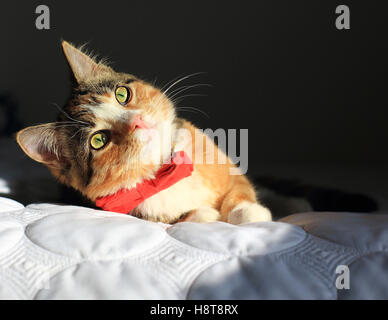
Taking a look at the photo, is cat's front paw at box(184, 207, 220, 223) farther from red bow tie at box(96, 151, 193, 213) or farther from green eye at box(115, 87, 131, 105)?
green eye at box(115, 87, 131, 105)

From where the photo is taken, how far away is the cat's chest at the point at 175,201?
1.20 m

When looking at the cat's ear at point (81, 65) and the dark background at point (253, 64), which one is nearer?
the cat's ear at point (81, 65)

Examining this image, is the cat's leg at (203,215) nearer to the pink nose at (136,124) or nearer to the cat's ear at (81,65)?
the pink nose at (136,124)

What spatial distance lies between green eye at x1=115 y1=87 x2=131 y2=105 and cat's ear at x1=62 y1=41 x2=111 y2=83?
0.21 m

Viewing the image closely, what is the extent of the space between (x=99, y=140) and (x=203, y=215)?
42 centimetres

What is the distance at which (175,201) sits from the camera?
1.21 m

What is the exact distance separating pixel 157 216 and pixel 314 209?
70cm

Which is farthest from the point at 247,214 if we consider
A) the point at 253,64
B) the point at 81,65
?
the point at 253,64

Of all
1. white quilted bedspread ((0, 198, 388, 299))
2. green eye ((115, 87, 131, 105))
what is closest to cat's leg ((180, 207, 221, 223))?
white quilted bedspread ((0, 198, 388, 299))

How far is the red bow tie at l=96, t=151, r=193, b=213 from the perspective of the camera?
1145 millimetres

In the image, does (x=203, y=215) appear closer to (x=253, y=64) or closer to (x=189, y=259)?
(x=189, y=259)
